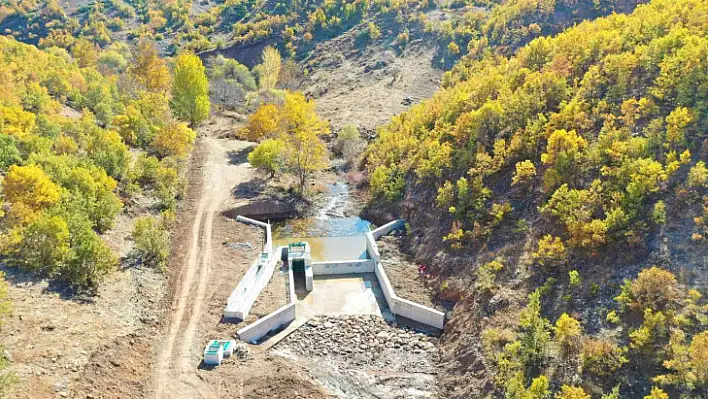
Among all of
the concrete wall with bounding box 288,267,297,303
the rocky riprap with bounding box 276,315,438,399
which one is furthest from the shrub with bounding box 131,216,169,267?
the rocky riprap with bounding box 276,315,438,399

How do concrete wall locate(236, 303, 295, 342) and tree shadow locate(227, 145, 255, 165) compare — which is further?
tree shadow locate(227, 145, 255, 165)

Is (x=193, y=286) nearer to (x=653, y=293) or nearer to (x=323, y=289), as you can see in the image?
(x=323, y=289)

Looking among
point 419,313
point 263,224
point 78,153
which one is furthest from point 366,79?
point 419,313

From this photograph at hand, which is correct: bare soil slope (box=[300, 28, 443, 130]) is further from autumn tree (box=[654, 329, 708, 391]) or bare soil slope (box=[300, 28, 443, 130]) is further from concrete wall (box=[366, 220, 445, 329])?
autumn tree (box=[654, 329, 708, 391])

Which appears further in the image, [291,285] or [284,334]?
[291,285]

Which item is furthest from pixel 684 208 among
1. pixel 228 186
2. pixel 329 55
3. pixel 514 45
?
pixel 329 55

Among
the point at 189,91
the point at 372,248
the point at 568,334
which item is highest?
the point at 189,91

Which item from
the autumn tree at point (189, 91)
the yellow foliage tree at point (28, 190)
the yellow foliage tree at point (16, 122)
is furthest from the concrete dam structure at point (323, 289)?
the autumn tree at point (189, 91)

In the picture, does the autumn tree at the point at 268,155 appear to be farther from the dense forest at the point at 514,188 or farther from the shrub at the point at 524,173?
the shrub at the point at 524,173
